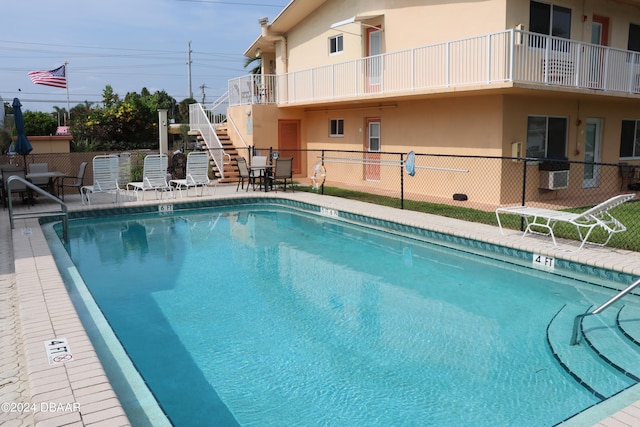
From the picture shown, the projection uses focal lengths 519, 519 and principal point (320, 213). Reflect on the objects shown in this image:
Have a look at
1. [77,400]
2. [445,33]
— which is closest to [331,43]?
[445,33]

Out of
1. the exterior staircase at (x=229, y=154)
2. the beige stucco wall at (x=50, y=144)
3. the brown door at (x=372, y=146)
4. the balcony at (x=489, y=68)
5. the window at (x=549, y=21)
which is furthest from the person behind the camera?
the beige stucco wall at (x=50, y=144)

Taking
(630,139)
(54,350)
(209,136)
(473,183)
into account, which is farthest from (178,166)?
(630,139)

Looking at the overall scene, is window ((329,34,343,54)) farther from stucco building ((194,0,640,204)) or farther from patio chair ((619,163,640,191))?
patio chair ((619,163,640,191))

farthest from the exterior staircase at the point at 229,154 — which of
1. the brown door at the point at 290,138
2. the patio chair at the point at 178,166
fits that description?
the brown door at the point at 290,138

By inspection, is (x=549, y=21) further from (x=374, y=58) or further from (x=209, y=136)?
(x=209, y=136)

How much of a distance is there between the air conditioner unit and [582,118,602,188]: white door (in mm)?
2183

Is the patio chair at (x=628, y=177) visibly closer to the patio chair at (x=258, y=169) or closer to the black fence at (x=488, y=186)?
the black fence at (x=488, y=186)

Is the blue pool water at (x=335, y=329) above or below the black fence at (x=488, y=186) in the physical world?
below

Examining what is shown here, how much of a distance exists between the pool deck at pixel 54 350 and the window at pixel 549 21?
609 centimetres

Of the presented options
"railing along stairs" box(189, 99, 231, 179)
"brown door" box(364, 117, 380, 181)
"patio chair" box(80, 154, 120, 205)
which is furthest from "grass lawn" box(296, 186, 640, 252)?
"patio chair" box(80, 154, 120, 205)

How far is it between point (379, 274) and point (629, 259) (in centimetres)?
365

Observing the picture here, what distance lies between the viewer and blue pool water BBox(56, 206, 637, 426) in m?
4.45

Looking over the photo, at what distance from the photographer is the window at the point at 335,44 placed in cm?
1800

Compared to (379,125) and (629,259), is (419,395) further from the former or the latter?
(379,125)
